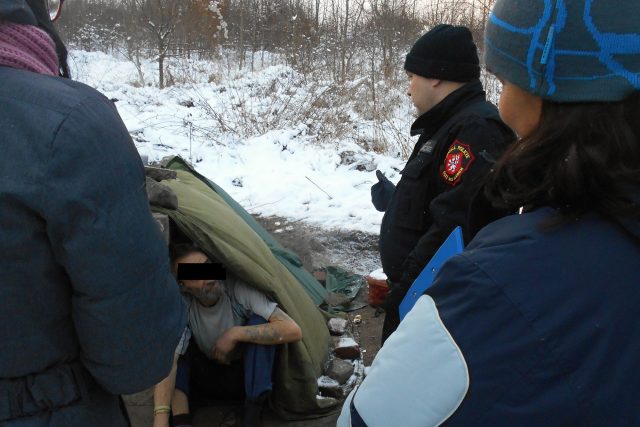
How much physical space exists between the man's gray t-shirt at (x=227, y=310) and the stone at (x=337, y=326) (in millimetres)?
900

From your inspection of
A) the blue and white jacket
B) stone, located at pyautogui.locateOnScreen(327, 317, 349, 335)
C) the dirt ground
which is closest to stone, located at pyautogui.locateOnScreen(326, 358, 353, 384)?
the dirt ground

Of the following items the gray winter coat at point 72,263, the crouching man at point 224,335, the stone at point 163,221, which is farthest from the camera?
the crouching man at point 224,335

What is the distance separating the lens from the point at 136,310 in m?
1.16

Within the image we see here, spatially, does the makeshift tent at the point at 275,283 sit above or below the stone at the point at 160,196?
below

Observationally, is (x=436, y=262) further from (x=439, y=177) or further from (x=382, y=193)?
(x=382, y=193)

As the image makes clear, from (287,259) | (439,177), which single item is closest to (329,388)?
(287,259)

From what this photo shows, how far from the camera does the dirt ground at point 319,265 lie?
2.98 meters

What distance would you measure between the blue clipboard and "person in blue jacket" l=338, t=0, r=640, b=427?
662mm

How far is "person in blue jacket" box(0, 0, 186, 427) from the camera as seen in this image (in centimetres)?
102

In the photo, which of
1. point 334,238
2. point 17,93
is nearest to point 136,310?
point 17,93

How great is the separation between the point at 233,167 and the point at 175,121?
2.35 metres

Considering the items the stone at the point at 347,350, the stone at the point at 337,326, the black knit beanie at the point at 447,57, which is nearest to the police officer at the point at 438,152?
the black knit beanie at the point at 447,57

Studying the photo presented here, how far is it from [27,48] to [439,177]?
1.58m

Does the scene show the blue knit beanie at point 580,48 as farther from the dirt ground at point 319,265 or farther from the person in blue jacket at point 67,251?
the dirt ground at point 319,265
